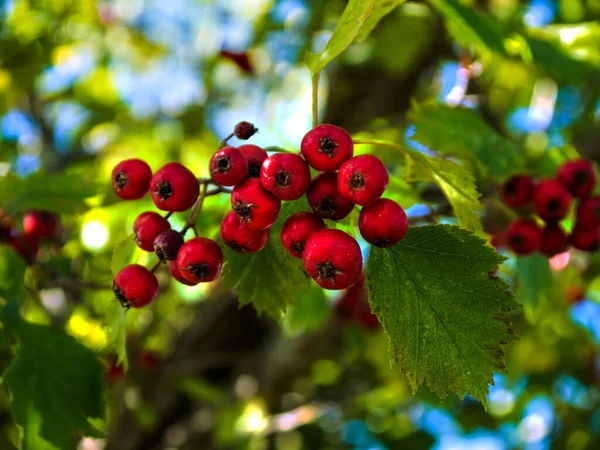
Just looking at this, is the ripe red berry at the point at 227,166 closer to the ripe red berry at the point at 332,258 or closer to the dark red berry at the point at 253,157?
the dark red berry at the point at 253,157

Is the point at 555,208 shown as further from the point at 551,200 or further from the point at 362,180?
the point at 362,180

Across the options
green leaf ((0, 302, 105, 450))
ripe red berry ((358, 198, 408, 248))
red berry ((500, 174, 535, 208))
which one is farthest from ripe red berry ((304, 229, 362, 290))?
red berry ((500, 174, 535, 208))

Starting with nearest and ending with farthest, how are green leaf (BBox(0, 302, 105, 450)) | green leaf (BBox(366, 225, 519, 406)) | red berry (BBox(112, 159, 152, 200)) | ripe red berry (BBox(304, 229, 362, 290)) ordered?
1. ripe red berry (BBox(304, 229, 362, 290))
2. green leaf (BBox(366, 225, 519, 406))
3. red berry (BBox(112, 159, 152, 200))
4. green leaf (BBox(0, 302, 105, 450))

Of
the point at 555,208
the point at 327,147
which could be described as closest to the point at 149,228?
the point at 327,147

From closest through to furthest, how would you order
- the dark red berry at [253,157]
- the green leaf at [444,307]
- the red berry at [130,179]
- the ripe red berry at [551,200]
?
1. the green leaf at [444,307]
2. the dark red berry at [253,157]
3. the red berry at [130,179]
4. the ripe red berry at [551,200]

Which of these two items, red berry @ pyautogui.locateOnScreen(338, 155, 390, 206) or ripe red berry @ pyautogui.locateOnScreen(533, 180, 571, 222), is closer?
red berry @ pyautogui.locateOnScreen(338, 155, 390, 206)

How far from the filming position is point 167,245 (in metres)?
1.62

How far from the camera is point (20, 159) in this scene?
5148 mm

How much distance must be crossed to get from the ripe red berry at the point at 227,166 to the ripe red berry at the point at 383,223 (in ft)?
1.22

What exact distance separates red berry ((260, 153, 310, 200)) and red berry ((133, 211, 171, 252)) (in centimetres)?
41

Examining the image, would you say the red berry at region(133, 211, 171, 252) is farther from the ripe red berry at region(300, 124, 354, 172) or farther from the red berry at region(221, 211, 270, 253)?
the ripe red berry at region(300, 124, 354, 172)

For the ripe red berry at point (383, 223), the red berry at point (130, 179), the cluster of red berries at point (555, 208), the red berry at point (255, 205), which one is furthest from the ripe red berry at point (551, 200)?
the red berry at point (130, 179)

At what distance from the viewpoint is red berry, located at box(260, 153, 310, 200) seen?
1.47 metres

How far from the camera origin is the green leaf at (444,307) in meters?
1.54
